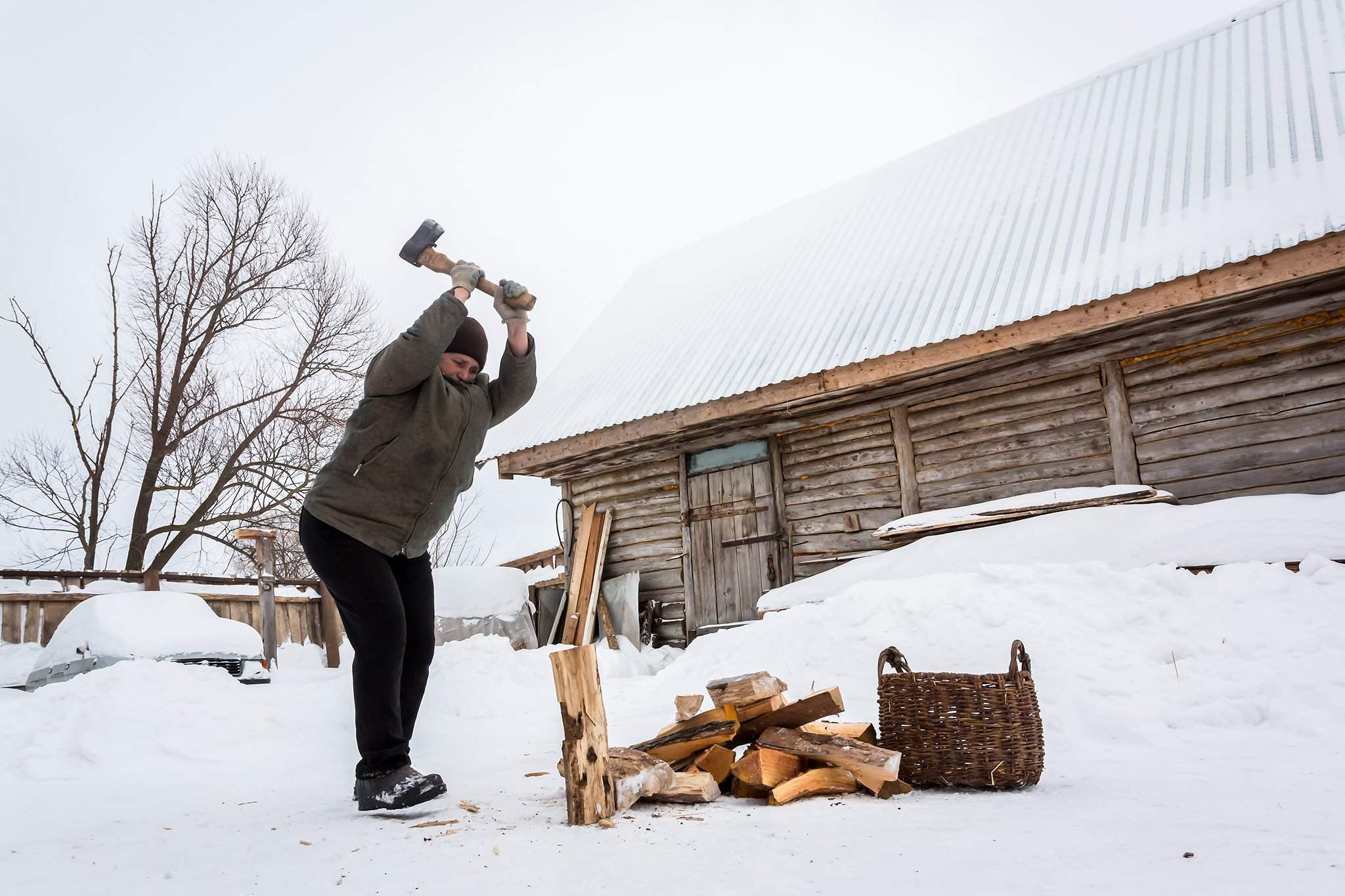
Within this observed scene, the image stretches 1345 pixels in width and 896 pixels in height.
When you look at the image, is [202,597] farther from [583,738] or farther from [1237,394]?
[1237,394]

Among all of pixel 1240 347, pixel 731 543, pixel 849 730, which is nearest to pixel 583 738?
pixel 849 730

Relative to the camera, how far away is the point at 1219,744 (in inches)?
122

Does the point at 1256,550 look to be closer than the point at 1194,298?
Yes

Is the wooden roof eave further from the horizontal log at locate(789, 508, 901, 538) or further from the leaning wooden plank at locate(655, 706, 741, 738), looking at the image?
the leaning wooden plank at locate(655, 706, 741, 738)

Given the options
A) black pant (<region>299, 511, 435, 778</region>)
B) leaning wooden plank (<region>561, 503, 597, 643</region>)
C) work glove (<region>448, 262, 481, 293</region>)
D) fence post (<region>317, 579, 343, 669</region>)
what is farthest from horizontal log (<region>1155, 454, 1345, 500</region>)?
fence post (<region>317, 579, 343, 669</region>)

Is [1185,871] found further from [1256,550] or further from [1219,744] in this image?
[1256,550]

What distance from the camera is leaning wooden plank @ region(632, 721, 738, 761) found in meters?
2.94

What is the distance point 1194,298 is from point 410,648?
504cm

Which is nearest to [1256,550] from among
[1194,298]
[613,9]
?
[1194,298]

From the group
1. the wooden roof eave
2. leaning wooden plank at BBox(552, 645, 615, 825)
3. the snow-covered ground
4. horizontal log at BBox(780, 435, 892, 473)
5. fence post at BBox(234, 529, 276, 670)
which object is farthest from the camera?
fence post at BBox(234, 529, 276, 670)

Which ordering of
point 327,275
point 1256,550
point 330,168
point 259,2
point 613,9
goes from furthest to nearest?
point 613,9, point 330,168, point 259,2, point 327,275, point 1256,550

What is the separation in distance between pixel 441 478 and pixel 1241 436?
18.6ft

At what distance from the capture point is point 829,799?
2.64 meters

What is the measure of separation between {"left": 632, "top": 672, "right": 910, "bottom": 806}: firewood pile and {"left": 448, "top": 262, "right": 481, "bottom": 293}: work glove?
163cm
